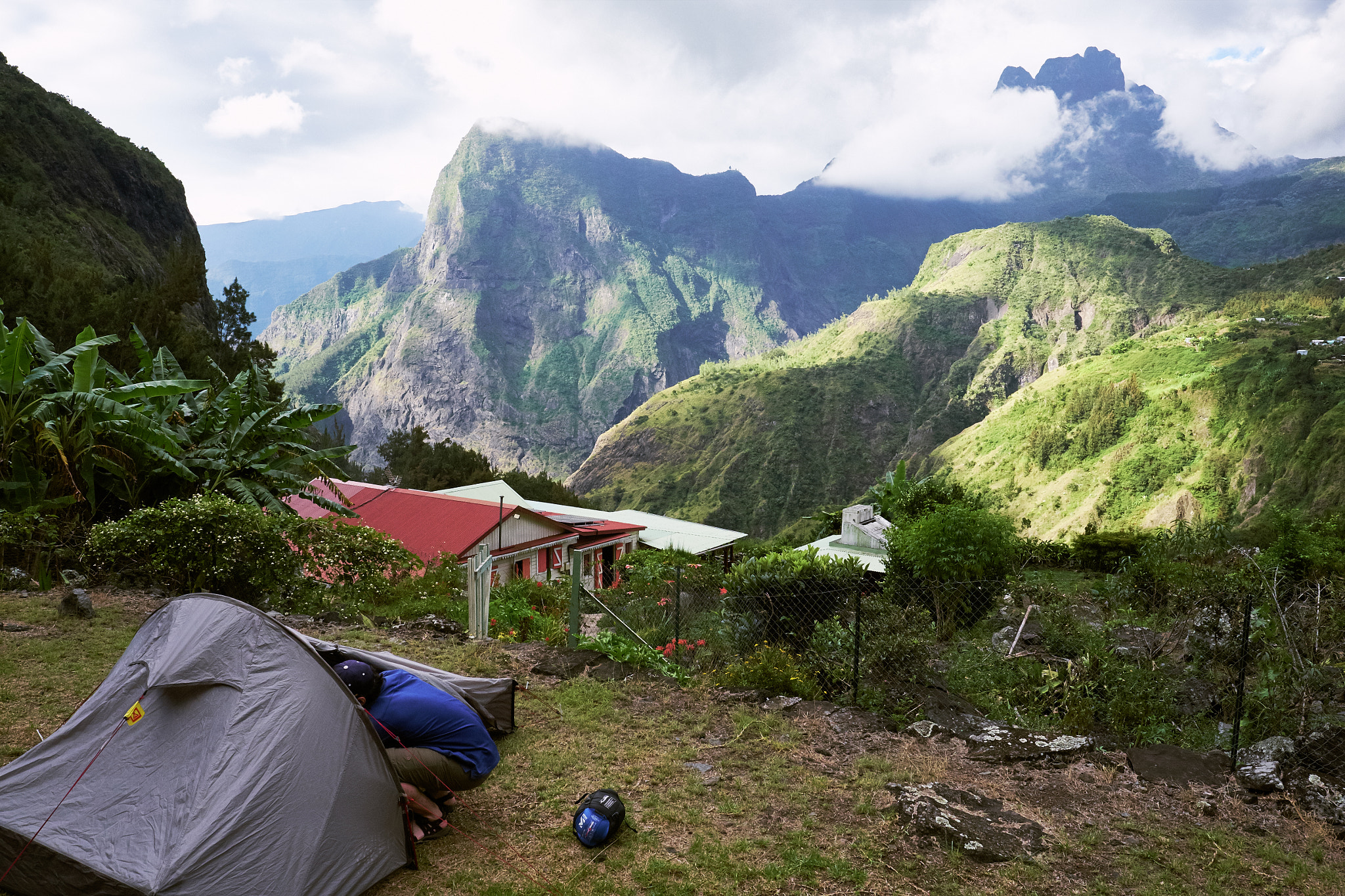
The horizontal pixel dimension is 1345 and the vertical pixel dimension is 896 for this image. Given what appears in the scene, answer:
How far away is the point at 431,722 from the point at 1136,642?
8.37 metres

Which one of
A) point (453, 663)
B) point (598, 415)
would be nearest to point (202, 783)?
point (453, 663)

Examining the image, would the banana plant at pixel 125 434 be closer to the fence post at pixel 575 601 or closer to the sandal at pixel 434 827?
the fence post at pixel 575 601

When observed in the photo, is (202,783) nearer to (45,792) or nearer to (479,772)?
(45,792)

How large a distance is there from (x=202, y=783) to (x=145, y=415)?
8782mm

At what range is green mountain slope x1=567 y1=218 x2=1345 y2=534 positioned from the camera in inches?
2581

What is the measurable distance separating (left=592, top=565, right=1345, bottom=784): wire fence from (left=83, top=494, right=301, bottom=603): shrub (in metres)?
4.82

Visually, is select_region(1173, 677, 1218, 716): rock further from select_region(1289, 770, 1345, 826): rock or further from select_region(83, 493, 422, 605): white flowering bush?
select_region(83, 493, 422, 605): white flowering bush

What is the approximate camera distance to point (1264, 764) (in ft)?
18.0

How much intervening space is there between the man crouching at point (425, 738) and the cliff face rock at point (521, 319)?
446 feet

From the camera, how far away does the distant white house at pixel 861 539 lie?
19.5m

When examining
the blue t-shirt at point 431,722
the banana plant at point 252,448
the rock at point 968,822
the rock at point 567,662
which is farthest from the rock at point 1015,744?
the banana plant at point 252,448

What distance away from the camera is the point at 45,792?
3965mm

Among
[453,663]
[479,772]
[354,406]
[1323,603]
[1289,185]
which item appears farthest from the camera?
[1289,185]

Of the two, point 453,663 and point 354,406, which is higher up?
point 453,663
